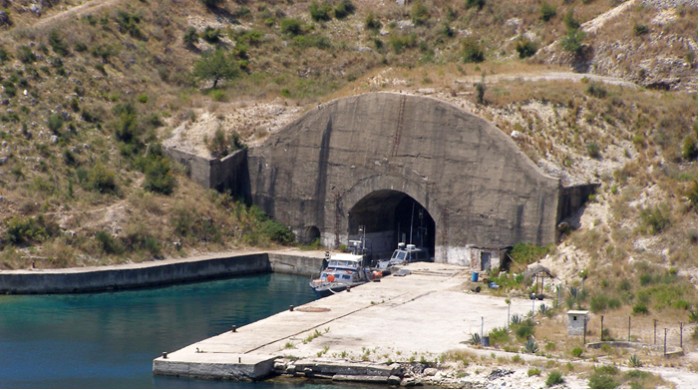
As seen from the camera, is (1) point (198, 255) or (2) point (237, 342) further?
(1) point (198, 255)

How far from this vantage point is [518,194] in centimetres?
5447

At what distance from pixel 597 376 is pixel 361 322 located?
34.2 feet

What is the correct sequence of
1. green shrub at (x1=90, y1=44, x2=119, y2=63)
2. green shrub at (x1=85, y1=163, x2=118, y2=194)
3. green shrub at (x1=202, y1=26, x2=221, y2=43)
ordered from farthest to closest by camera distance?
1. green shrub at (x1=202, y1=26, x2=221, y2=43)
2. green shrub at (x1=90, y1=44, x2=119, y2=63)
3. green shrub at (x1=85, y1=163, x2=118, y2=194)

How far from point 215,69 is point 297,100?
24.8 feet

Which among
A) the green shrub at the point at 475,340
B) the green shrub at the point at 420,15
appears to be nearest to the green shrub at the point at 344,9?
the green shrub at the point at 420,15

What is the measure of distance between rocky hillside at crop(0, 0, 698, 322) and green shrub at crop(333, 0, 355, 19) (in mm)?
137

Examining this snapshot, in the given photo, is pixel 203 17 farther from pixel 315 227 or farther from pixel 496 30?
pixel 315 227

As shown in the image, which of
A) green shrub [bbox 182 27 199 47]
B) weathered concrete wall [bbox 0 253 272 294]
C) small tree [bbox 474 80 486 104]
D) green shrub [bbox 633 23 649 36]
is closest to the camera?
weathered concrete wall [bbox 0 253 272 294]

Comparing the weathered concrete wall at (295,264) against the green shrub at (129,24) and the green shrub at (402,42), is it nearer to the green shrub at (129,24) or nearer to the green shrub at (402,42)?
the green shrub at (129,24)

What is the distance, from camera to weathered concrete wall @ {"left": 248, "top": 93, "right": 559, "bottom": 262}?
54625mm

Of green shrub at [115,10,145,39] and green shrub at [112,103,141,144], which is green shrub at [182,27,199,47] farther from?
green shrub at [112,103,141,144]

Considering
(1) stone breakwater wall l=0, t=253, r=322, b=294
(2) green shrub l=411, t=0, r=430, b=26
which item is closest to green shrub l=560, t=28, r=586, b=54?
(2) green shrub l=411, t=0, r=430, b=26

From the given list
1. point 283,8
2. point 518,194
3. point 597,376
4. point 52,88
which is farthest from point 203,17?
point 597,376

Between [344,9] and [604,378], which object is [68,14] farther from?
[604,378]
